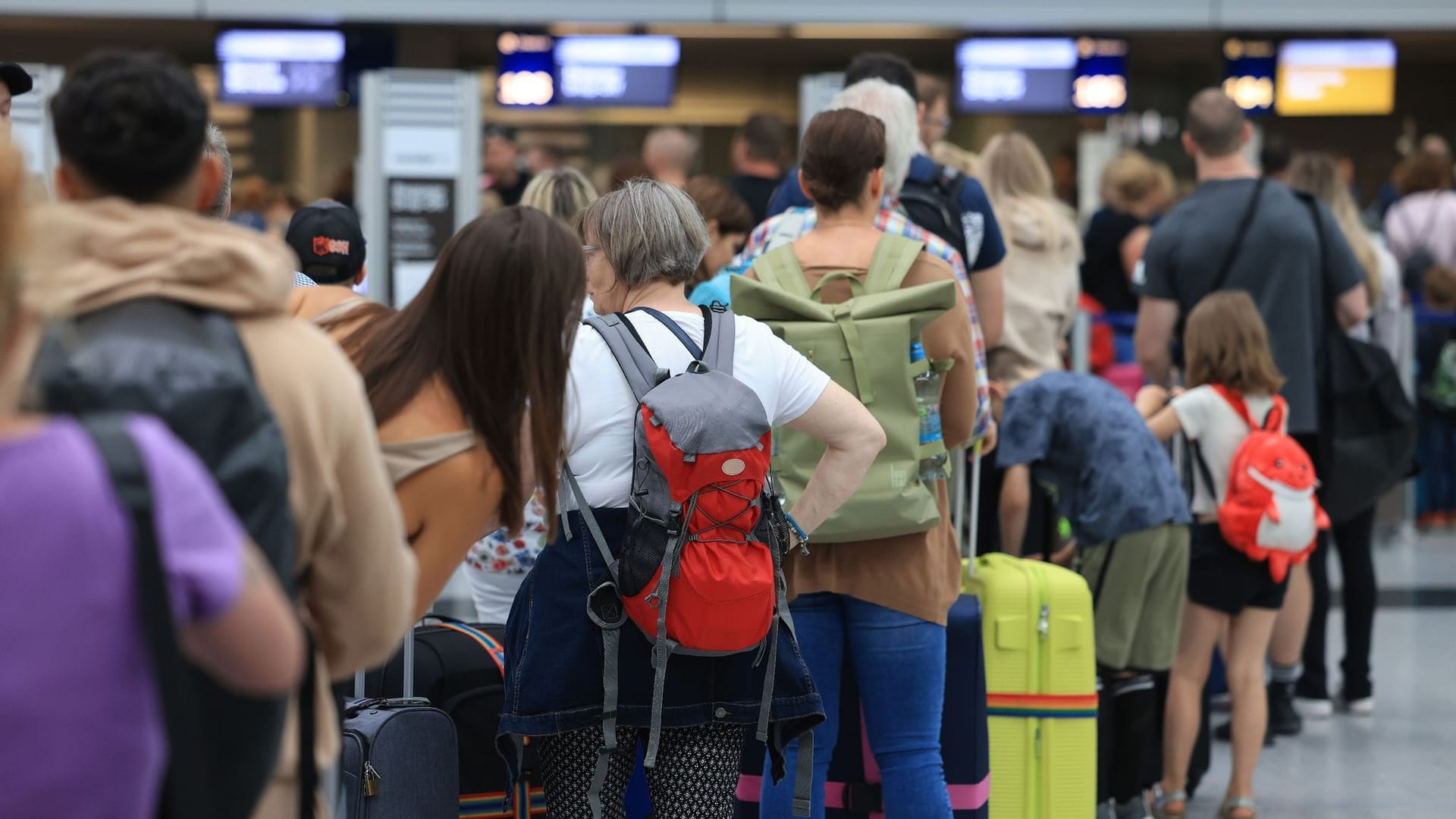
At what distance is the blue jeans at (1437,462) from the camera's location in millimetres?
10633

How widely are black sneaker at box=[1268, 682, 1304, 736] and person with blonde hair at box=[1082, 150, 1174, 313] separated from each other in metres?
2.51

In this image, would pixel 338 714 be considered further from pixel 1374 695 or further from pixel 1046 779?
pixel 1374 695

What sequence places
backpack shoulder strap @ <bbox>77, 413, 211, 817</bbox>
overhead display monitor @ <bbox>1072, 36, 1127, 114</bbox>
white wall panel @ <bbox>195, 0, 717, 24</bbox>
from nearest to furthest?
backpack shoulder strap @ <bbox>77, 413, 211, 817</bbox> < white wall panel @ <bbox>195, 0, 717, 24</bbox> < overhead display monitor @ <bbox>1072, 36, 1127, 114</bbox>

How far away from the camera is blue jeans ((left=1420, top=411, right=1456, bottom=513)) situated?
10.6 metres

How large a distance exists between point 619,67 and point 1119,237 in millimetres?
5945

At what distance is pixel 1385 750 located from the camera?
19.5ft

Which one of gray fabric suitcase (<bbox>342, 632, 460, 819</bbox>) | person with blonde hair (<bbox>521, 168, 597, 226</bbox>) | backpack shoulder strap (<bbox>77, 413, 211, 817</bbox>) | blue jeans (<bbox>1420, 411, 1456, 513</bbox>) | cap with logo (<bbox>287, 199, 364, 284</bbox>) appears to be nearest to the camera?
backpack shoulder strap (<bbox>77, 413, 211, 817</bbox>)

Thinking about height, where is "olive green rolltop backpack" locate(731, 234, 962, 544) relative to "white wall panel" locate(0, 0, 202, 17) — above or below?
below

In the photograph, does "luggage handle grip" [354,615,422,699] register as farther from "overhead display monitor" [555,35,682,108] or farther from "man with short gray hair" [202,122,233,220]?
"overhead display monitor" [555,35,682,108]

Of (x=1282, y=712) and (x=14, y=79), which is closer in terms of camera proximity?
(x=14, y=79)

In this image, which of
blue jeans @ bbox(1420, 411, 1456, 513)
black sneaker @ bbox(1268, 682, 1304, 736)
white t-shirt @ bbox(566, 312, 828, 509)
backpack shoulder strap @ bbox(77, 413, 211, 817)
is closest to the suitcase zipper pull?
white t-shirt @ bbox(566, 312, 828, 509)

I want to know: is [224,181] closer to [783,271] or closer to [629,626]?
[629,626]

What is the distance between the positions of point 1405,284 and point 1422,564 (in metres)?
2.00

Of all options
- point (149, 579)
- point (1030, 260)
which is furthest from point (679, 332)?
point (1030, 260)
